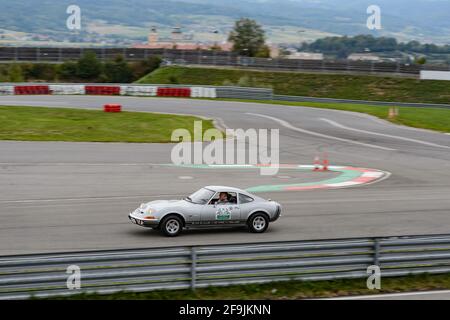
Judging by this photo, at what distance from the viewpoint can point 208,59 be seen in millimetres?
77688

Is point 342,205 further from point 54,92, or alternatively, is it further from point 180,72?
point 180,72

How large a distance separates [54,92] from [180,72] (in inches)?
794

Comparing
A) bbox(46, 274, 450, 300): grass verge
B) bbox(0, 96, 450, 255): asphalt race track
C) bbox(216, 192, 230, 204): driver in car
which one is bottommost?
bbox(46, 274, 450, 300): grass verge

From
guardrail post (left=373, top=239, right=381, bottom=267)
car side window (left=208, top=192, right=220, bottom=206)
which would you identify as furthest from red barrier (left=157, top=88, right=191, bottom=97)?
guardrail post (left=373, top=239, right=381, bottom=267)

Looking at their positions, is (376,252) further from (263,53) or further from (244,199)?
(263,53)

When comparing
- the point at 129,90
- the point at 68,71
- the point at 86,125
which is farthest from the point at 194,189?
the point at 68,71

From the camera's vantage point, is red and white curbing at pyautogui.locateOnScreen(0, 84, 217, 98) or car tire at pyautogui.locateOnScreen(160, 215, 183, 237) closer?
car tire at pyautogui.locateOnScreen(160, 215, 183, 237)

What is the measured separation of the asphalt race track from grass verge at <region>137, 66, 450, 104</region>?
81.3 ft

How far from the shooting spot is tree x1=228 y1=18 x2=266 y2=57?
96875 mm

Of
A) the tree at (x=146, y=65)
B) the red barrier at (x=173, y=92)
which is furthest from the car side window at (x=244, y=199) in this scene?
the tree at (x=146, y=65)

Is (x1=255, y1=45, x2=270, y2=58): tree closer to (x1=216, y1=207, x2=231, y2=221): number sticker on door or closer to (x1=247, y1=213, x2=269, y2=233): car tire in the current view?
(x1=247, y1=213, x2=269, y2=233): car tire

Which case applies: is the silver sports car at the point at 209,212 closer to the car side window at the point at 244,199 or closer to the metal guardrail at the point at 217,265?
the car side window at the point at 244,199

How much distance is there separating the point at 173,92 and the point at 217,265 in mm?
45424

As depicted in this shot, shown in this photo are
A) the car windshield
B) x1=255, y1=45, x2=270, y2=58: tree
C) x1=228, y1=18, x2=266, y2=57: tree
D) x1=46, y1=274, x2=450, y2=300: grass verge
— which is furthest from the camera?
x1=228, y1=18, x2=266, y2=57: tree
